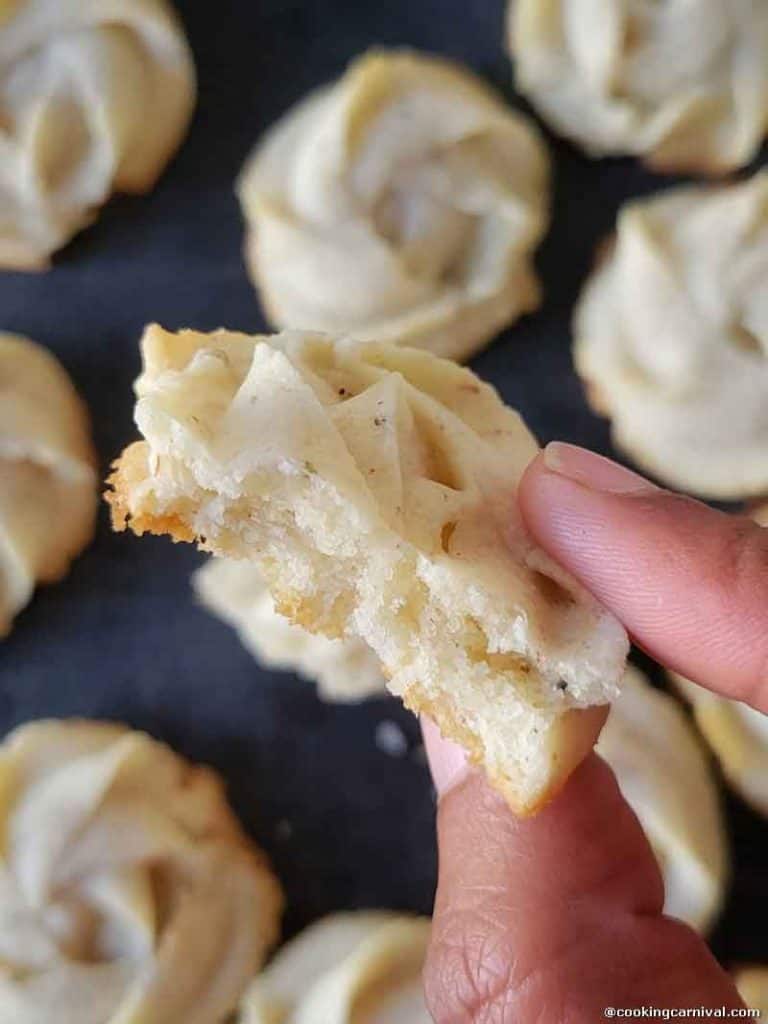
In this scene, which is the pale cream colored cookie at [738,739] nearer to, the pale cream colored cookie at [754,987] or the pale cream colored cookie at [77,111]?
the pale cream colored cookie at [754,987]

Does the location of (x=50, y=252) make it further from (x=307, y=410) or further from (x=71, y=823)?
(x=307, y=410)

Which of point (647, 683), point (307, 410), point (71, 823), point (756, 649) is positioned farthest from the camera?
point (647, 683)

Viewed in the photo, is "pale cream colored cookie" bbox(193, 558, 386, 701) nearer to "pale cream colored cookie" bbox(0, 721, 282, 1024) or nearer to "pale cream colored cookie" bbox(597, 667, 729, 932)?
"pale cream colored cookie" bbox(0, 721, 282, 1024)

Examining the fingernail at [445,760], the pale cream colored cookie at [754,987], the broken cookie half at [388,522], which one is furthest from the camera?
the pale cream colored cookie at [754,987]

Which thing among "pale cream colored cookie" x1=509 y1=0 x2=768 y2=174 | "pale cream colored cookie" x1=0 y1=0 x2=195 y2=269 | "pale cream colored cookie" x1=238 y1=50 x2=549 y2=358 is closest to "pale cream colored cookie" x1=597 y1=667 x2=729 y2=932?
"pale cream colored cookie" x1=238 y1=50 x2=549 y2=358

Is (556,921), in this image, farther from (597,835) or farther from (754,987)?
(754,987)

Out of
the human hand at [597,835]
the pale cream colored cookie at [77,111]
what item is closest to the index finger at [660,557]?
the human hand at [597,835]

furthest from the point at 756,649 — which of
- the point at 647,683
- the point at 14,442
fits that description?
the point at 14,442

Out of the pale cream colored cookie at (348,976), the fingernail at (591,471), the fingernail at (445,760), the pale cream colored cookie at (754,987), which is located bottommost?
the pale cream colored cookie at (348,976)
